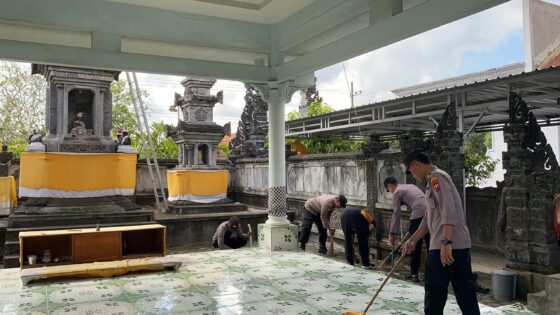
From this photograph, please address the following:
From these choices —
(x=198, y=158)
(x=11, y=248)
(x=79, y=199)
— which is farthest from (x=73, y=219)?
(x=198, y=158)

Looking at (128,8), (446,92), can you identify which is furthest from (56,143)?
(446,92)

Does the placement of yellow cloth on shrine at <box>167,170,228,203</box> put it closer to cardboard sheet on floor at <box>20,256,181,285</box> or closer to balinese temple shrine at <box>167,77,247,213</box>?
balinese temple shrine at <box>167,77,247,213</box>

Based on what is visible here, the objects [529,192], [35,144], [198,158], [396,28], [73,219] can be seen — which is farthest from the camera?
[198,158]

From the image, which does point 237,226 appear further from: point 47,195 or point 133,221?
point 47,195

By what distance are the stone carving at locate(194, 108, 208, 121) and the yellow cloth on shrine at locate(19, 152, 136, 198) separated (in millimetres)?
3570

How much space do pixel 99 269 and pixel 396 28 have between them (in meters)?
5.24

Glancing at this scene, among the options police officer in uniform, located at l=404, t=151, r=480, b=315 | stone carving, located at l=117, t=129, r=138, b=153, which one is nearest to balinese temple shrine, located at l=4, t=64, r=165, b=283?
stone carving, located at l=117, t=129, r=138, b=153

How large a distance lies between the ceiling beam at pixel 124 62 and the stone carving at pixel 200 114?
23.4 feet

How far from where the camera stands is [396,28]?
5301 millimetres

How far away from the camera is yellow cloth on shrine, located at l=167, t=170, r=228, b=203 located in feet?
45.0

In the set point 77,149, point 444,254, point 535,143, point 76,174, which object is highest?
point 77,149

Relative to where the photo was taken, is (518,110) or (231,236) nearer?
(518,110)

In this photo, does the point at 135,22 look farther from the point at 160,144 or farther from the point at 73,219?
the point at 160,144

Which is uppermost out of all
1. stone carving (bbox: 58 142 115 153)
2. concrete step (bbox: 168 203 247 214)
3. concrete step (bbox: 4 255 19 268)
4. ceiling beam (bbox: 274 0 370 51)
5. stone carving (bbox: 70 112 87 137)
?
ceiling beam (bbox: 274 0 370 51)
